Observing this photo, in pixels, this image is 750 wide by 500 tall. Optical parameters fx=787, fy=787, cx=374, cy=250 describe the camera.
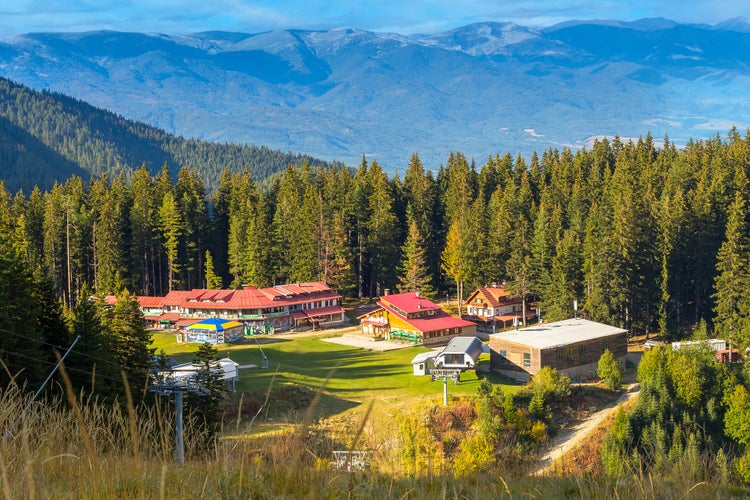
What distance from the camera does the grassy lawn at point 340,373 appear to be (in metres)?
35.3

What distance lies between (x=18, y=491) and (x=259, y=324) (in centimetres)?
5178

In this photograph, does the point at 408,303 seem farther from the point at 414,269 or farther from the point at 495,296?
the point at 495,296

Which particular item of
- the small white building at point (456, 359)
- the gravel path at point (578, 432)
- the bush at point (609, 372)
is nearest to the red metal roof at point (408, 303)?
the small white building at point (456, 359)

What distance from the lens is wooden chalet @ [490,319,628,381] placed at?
136 ft

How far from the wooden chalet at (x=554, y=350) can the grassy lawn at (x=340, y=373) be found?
1301 millimetres

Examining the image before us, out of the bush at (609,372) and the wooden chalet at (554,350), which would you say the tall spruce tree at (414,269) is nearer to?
the wooden chalet at (554,350)

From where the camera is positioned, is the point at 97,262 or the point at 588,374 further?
the point at 97,262

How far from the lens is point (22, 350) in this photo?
20.7 meters

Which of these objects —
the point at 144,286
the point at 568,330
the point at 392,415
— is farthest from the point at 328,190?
the point at 392,415

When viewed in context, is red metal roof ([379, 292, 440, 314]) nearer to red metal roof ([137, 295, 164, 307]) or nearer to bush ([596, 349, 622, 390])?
bush ([596, 349, 622, 390])

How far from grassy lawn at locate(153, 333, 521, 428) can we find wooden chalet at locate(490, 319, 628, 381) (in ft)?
4.27

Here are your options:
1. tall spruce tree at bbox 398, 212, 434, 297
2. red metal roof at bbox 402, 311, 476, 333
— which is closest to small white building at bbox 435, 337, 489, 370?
red metal roof at bbox 402, 311, 476, 333

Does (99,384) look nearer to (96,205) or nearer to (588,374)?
(588,374)

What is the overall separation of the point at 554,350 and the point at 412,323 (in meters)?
12.7
